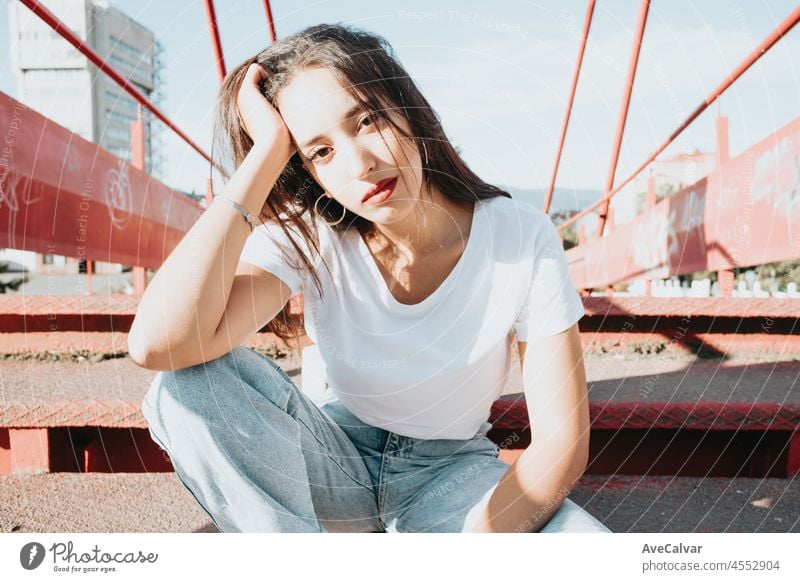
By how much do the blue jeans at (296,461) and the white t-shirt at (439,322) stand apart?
0.04 meters

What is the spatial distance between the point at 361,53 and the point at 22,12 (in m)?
0.75

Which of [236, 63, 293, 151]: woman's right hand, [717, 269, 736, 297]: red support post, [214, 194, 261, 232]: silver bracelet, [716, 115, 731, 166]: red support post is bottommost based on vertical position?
[717, 269, 736, 297]: red support post

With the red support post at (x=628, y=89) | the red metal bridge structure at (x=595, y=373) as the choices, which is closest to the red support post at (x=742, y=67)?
the red metal bridge structure at (x=595, y=373)

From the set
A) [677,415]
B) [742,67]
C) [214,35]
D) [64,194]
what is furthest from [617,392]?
[214,35]

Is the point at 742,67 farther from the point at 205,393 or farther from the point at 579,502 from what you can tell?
the point at 205,393

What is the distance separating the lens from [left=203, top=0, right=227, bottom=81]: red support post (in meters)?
1.40

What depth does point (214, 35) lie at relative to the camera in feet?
4.86

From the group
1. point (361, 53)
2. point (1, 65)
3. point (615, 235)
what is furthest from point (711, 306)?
point (615, 235)

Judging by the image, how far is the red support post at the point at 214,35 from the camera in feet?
4.58

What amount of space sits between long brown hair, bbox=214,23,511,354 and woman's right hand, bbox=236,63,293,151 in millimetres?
16

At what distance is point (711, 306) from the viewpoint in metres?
1.41

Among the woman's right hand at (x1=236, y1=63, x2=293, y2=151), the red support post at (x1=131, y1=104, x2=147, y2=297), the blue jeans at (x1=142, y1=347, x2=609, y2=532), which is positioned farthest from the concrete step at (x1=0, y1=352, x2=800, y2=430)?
the red support post at (x1=131, y1=104, x2=147, y2=297)

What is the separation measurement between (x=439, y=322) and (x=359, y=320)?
0.10 m

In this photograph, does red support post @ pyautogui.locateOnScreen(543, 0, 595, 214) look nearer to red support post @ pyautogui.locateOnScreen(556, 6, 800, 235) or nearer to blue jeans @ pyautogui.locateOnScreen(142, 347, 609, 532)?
red support post @ pyautogui.locateOnScreen(556, 6, 800, 235)
